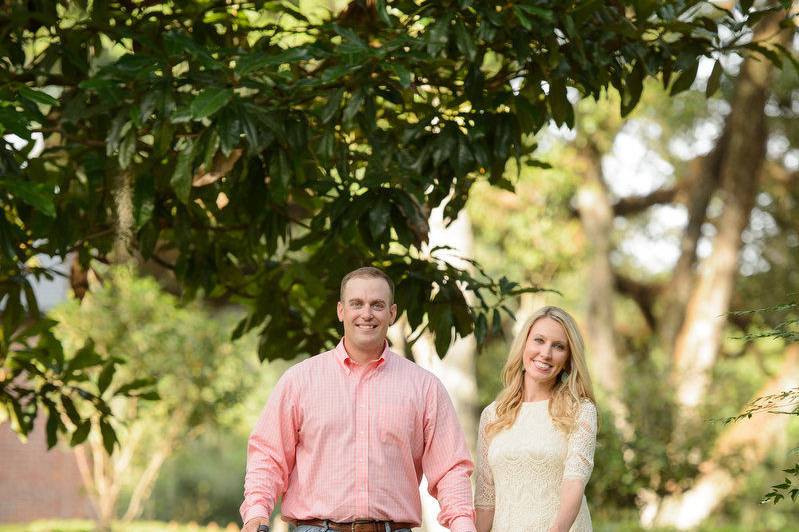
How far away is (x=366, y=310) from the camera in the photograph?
3.93m

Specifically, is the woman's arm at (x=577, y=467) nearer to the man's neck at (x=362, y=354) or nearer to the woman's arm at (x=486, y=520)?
the woman's arm at (x=486, y=520)

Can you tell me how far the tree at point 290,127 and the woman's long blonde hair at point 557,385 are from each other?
0.84 metres

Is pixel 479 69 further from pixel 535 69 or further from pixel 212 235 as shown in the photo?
pixel 212 235

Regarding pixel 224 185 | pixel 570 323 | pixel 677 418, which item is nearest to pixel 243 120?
pixel 224 185

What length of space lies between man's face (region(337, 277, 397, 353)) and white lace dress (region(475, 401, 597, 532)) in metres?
0.67

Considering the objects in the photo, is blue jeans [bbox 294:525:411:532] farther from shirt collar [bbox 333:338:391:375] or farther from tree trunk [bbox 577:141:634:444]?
tree trunk [bbox 577:141:634:444]

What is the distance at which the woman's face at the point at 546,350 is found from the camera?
168 inches

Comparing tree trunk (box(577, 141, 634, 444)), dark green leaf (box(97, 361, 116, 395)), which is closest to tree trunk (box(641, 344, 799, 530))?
tree trunk (box(577, 141, 634, 444))

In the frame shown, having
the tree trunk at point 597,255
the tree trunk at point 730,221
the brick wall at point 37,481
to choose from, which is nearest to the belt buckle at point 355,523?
the tree trunk at point 730,221

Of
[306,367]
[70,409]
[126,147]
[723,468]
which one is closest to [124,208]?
[126,147]

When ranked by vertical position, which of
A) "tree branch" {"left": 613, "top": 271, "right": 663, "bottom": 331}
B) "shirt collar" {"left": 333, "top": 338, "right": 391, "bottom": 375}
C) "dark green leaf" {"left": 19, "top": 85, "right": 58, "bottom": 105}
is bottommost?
"shirt collar" {"left": 333, "top": 338, "right": 391, "bottom": 375}

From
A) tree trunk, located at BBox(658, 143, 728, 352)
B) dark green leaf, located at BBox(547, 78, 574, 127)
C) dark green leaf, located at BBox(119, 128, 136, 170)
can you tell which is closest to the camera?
dark green leaf, located at BBox(119, 128, 136, 170)

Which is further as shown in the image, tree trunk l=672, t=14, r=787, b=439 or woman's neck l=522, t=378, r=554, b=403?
tree trunk l=672, t=14, r=787, b=439

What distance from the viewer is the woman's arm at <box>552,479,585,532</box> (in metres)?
4.04
